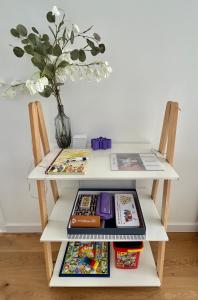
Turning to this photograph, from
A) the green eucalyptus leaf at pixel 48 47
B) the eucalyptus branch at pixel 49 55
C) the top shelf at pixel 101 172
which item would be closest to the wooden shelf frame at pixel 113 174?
the top shelf at pixel 101 172

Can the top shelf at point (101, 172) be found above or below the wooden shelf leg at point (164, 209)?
above

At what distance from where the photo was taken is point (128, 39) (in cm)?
108

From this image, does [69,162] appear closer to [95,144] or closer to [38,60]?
[95,144]

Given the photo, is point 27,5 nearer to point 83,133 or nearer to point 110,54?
point 110,54

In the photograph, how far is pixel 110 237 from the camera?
0.98 meters

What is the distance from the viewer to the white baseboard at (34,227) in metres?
1.53

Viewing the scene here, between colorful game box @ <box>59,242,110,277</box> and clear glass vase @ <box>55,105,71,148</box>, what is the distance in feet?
2.29

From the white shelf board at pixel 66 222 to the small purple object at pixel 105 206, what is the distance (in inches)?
4.5

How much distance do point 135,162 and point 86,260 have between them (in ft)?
2.36

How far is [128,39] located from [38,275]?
1514mm

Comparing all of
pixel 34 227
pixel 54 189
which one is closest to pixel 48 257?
pixel 54 189

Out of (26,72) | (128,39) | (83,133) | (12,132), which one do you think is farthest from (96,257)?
(128,39)

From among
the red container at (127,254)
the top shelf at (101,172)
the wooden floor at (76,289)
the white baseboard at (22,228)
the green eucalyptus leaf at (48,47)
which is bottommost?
the wooden floor at (76,289)

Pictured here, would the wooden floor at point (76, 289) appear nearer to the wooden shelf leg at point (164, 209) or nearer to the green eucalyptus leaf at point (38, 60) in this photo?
the wooden shelf leg at point (164, 209)
